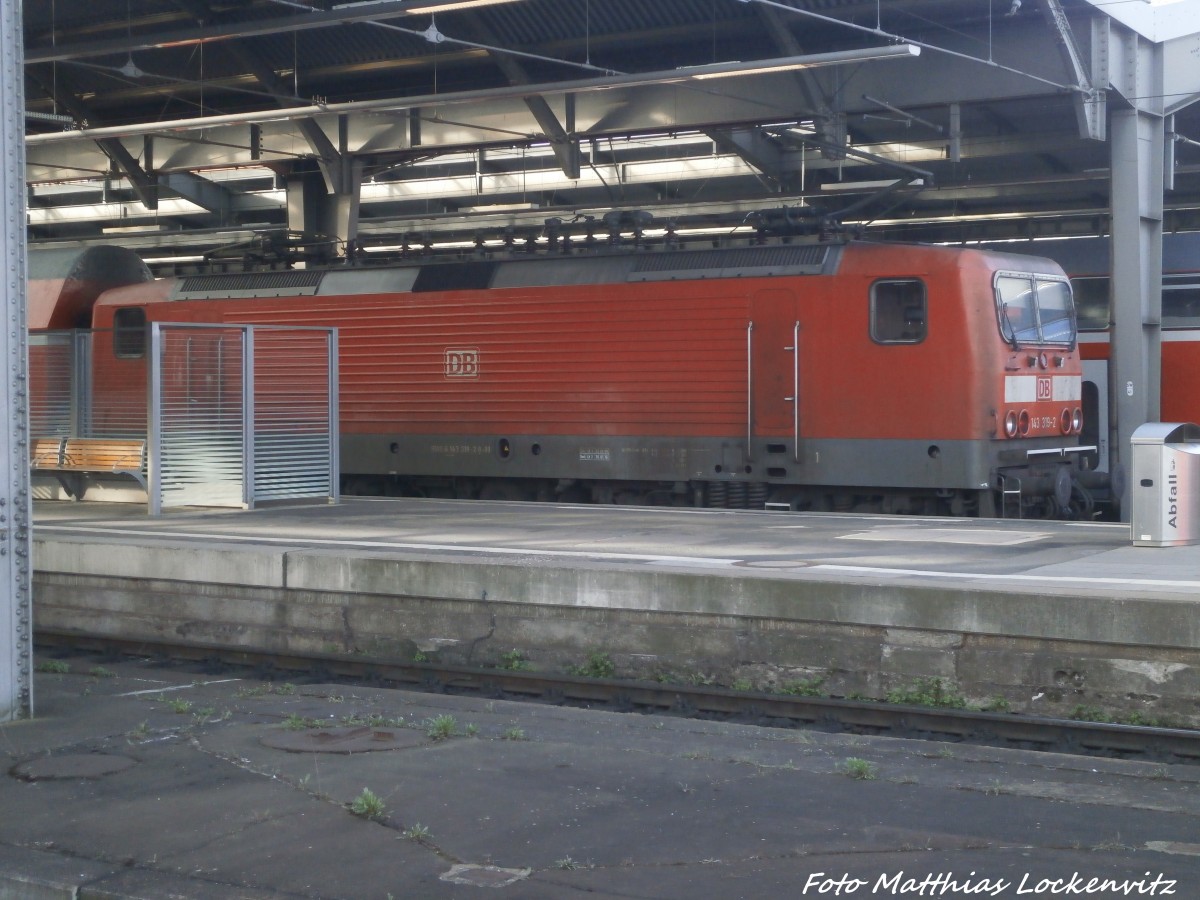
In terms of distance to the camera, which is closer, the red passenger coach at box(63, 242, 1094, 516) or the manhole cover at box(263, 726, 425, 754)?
the manhole cover at box(263, 726, 425, 754)

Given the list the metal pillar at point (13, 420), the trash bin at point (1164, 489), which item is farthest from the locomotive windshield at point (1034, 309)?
the metal pillar at point (13, 420)

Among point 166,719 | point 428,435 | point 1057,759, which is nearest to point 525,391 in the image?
point 428,435

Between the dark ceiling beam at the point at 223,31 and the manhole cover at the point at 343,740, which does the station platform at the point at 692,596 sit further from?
the dark ceiling beam at the point at 223,31

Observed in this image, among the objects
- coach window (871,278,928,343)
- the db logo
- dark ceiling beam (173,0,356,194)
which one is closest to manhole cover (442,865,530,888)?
coach window (871,278,928,343)

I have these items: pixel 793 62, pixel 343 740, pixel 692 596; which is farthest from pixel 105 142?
pixel 343 740

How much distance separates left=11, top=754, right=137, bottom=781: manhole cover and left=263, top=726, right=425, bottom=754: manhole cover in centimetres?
79

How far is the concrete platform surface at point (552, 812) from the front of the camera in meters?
5.07

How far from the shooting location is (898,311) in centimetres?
1545

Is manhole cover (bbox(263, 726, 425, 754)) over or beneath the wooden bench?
beneath

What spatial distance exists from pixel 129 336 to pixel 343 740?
14.2 m

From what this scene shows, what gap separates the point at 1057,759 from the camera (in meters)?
7.12

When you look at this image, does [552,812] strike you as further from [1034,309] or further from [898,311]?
[1034,309]

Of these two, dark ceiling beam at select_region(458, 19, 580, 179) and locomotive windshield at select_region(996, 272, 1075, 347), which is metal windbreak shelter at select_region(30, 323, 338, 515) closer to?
dark ceiling beam at select_region(458, 19, 580, 179)

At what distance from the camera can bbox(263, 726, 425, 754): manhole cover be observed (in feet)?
23.6
